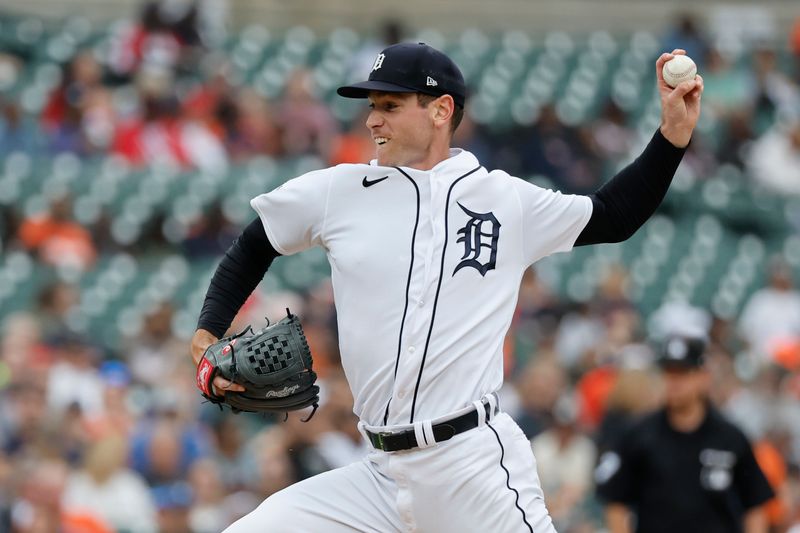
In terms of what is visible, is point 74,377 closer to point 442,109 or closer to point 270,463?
point 270,463

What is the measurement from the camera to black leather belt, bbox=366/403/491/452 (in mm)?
4133

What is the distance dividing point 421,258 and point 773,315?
7779 millimetres

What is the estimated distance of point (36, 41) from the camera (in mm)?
14258

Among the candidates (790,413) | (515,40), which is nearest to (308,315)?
(790,413)

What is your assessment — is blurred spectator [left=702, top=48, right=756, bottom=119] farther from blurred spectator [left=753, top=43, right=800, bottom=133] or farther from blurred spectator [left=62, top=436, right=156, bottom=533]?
blurred spectator [left=62, top=436, right=156, bottom=533]

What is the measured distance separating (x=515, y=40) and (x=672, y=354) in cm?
1075

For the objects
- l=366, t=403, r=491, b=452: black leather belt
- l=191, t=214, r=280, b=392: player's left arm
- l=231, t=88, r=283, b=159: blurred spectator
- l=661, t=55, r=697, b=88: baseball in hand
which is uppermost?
l=661, t=55, r=697, b=88: baseball in hand

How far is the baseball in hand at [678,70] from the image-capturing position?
4.25 m

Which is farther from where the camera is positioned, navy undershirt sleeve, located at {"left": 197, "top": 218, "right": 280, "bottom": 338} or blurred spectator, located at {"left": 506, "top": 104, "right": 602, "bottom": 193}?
blurred spectator, located at {"left": 506, "top": 104, "right": 602, "bottom": 193}

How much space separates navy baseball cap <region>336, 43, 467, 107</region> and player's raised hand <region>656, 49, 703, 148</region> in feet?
2.05

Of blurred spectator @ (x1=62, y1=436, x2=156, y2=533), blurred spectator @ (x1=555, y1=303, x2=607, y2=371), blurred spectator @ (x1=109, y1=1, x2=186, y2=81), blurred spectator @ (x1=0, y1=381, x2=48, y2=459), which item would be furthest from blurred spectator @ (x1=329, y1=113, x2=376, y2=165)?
blurred spectator @ (x1=62, y1=436, x2=156, y2=533)

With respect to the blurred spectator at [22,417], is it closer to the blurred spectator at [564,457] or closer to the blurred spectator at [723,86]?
the blurred spectator at [564,457]

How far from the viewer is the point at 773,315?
11.5 metres

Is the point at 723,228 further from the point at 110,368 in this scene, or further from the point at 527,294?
the point at 110,368
